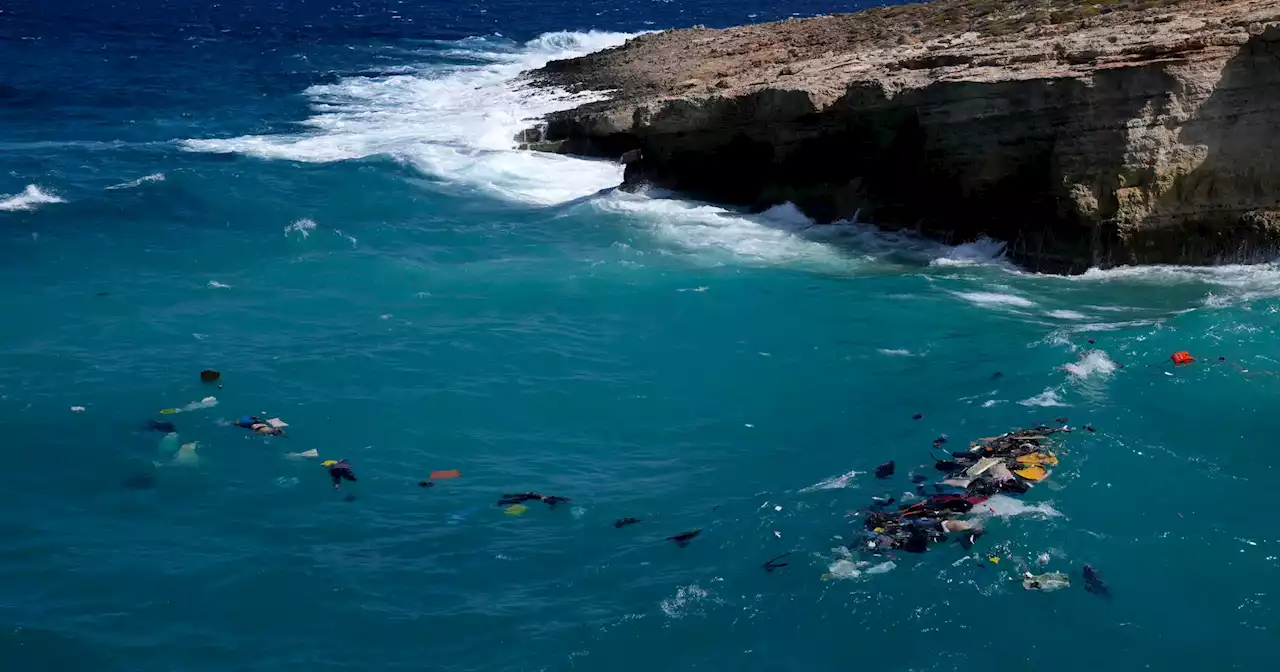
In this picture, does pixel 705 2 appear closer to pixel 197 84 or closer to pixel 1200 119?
pixel 197 84

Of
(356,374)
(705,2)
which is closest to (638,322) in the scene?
(356,374)

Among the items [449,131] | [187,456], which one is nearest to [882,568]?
[187,456]

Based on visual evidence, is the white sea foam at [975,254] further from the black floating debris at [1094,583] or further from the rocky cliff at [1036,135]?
the black floating debris at [1094,583]

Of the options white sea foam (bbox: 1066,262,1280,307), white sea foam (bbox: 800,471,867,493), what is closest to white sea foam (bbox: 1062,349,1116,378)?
white sea foam (bbox: 1066,262,1280,307)

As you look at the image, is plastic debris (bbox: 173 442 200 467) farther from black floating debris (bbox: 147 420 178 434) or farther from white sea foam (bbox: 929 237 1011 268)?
white sea foam (bbox: 929 237 1011 268)

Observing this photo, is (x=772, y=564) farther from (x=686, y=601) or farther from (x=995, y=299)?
(x=995, y=299)

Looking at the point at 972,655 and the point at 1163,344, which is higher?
the point at 1163,344

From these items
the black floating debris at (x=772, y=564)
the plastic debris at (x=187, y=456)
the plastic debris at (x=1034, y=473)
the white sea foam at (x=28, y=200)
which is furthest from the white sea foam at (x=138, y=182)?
the plastic debris at (x=1034, y=473)
